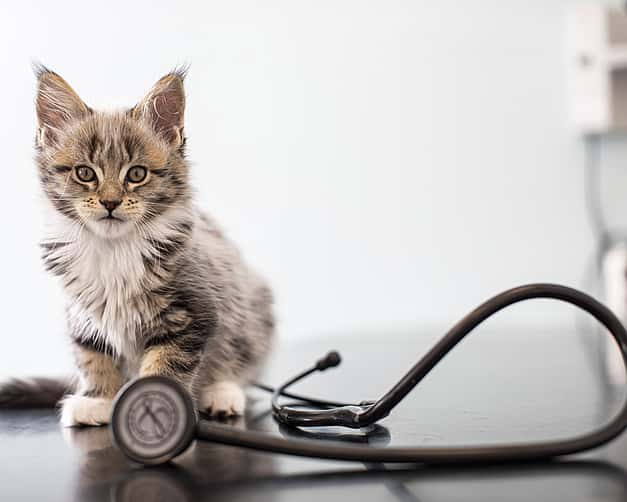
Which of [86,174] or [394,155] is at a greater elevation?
[86,174]

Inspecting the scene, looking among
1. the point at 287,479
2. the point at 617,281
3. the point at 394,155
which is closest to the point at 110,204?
the point at 287,479

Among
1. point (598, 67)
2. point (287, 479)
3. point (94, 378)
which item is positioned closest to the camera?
point (287, 479)

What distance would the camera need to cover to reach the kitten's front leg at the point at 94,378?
0.72m

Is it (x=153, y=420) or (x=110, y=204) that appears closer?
(x=153, y=420)

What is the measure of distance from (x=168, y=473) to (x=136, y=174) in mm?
275

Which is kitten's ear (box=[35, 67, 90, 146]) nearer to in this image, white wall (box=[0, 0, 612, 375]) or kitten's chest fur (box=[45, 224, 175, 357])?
kitten's chest fur (box=[45, 224, 175, 357])

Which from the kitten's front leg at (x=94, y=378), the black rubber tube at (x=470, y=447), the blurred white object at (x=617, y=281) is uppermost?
the black rubber tube at (x=470, y=447)

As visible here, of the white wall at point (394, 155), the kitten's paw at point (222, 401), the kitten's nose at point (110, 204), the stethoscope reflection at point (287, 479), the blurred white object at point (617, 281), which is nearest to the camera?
the stethoscope reflection at point (287, 479)

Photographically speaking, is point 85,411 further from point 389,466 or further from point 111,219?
point 389,466

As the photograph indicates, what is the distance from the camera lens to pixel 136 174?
2.15ft

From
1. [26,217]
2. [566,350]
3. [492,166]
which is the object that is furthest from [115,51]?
[492,166]

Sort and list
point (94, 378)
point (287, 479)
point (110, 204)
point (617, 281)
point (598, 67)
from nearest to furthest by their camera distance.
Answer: point (287, 479) < point (110, 204) < point (94, 378) < point (617, 281) < point (598, 67)

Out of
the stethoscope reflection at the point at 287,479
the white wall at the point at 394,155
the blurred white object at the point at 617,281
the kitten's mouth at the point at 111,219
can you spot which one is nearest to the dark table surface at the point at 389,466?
the stethoscope reflection at the point at 287,479

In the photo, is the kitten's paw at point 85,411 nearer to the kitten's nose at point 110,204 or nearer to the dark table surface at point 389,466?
the dark table surface at point 389,466
